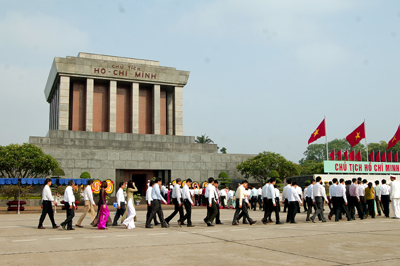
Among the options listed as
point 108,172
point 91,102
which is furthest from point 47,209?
point 91,102

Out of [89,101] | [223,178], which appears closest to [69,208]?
[223,178]

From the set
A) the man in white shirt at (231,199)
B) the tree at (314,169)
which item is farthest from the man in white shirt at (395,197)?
the tree at (314,169)

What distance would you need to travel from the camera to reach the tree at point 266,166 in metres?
35.2

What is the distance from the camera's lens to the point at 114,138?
120 ft

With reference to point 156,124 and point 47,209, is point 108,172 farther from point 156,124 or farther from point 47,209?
point 47,209

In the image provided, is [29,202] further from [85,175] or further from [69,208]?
[69,208]

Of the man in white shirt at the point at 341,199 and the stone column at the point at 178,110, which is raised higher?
the stone column at the point at 178,110

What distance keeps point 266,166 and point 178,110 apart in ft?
39.3

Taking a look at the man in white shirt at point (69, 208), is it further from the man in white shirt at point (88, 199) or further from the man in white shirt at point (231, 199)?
the man in white shirt at point (231, 199)

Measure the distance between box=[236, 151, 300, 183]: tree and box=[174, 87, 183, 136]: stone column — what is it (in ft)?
27.0

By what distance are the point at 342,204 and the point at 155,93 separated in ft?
94.0

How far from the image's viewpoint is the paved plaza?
6703 mm

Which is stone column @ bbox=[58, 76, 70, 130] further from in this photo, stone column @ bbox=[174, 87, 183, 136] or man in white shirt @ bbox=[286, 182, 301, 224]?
man in white shirt @ bbox=[286, 182, 301, 224]

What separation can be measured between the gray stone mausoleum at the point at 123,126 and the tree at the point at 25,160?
2445 millimetres
